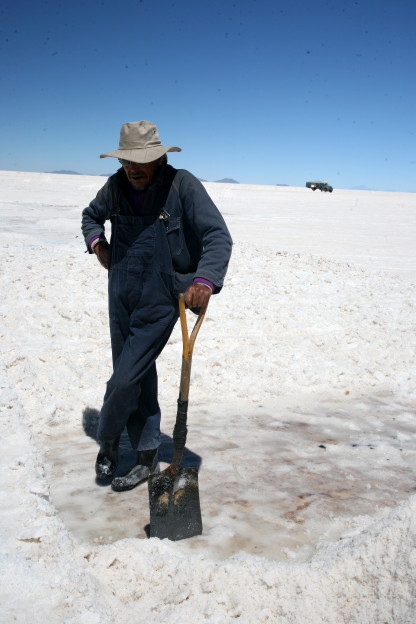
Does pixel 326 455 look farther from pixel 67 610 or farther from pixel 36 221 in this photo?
pixel 36 221

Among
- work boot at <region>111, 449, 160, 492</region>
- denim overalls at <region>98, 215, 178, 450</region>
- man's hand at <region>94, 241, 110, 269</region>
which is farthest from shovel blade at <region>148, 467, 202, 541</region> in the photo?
man's hand at <region>94, 241, 110, 269</region>

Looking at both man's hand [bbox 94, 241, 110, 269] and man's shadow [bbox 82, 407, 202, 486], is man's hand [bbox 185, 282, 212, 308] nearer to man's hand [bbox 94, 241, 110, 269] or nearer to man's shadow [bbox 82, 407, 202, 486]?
man's hand [bbox 94, 241, 110, 269]

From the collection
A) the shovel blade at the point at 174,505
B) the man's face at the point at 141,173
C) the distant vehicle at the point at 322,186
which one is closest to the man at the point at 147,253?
the man's face at the point at 141,173

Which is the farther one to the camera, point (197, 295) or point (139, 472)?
point (139, 472)

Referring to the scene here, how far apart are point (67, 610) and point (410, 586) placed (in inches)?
45.1

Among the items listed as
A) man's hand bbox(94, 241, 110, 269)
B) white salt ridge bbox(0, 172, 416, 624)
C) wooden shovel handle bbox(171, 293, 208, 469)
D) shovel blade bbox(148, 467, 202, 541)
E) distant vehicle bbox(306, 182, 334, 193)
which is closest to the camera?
white salt ridge bbox(0, 172, 416, 624)

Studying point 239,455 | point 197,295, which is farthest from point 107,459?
point 197,295

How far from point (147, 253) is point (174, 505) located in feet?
3.95

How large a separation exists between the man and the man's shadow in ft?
0.98

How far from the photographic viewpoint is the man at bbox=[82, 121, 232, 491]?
2723 millimetres

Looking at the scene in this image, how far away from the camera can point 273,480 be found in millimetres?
3057

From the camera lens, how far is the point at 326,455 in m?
3.43

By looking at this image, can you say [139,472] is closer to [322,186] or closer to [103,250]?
[103,250]

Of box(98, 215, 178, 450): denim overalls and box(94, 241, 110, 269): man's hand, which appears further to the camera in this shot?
box(94, 241, 110, 269): man's hand
